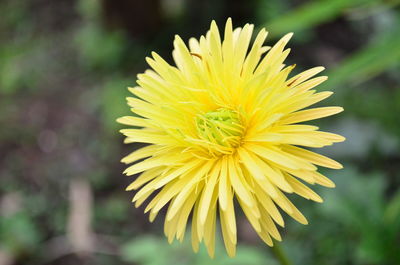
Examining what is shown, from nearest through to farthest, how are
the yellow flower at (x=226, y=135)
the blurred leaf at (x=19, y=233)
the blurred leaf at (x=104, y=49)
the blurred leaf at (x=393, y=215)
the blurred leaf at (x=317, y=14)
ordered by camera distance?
the yellow flower at (x=226, y=135), the blurred leaf at (x=317, y=14), the blurred leaf at (x=393, y=215), the blurred leaf at (x=19, y=233), the blurred leaf at (x=104, y=49)

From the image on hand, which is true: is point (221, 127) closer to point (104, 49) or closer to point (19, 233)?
point (19, 233)

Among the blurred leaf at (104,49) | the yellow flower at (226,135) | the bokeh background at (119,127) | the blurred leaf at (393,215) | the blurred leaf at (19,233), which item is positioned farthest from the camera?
the blurred leaf at (104,49)

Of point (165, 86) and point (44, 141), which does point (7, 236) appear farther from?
point (165, 86)

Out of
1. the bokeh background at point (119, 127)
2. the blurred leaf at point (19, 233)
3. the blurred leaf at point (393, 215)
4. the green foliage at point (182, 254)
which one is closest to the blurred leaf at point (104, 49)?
the bokeh background at point (119, 127)

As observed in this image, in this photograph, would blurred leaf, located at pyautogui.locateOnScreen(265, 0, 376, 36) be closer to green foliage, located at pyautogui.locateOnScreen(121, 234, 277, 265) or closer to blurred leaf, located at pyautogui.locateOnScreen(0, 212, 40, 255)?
green foliage, located at pyautogui.locateOnScreen(121, 234, 277, 265)

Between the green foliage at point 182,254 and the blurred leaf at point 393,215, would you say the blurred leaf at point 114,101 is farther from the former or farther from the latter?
the blurred leaf at point 393,215

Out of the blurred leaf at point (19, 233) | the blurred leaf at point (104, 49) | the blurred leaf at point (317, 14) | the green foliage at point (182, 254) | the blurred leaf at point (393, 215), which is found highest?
the blurred leaf at point (104, 49)

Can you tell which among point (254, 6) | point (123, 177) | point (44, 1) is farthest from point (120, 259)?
point (44, 1)
